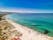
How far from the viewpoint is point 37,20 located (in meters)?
1.58

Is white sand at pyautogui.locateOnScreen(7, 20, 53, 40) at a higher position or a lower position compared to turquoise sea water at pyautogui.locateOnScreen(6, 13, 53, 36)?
lower

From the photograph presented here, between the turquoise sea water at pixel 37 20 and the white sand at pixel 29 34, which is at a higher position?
the turquoise sea water at pixel 37 20

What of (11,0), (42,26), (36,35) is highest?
(11,0)

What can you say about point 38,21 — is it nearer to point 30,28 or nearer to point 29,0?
point 30,28

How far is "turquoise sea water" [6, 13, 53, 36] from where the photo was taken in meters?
1.54

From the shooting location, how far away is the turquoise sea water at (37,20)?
1.54 m

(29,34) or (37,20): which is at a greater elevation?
(37,20)

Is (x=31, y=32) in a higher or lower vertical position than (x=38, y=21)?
lower

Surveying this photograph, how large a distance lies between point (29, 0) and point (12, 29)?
0.47 metres

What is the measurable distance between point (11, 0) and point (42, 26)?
1.89 feet

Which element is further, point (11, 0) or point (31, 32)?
point (11, 0)

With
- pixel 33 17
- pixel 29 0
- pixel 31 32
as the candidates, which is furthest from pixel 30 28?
pixel 29 0

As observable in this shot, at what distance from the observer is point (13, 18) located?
160 cm

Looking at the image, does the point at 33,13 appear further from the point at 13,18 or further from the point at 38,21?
the point at 13,18
